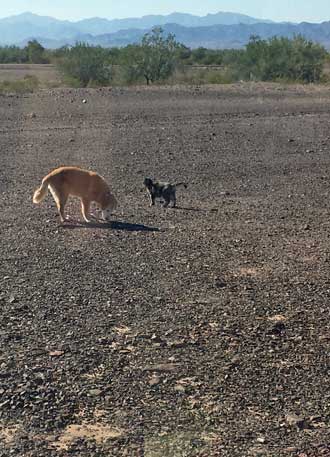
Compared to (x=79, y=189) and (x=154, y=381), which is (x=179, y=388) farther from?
(x=79, y=189)

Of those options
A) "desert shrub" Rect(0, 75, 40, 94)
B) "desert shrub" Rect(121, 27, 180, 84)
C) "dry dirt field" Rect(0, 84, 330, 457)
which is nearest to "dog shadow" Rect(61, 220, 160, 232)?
"dry dirt field" Rect(0, 84, 330, 457)

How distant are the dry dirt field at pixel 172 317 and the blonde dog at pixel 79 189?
34 cm

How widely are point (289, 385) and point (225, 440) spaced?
104 centimetres

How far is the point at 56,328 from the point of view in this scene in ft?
23.7

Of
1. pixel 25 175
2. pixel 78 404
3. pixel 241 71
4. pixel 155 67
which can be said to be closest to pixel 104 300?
pixel 78 404

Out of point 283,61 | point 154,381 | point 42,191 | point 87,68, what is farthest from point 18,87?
point 154,381

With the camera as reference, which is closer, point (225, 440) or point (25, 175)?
point (225, 440)

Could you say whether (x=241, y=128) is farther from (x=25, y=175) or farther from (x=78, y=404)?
(x=78, y=404)

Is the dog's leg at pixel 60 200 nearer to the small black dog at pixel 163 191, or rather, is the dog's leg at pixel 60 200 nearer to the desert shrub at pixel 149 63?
the small black dog at pixel 163 191

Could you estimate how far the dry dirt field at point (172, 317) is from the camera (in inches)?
A: 215

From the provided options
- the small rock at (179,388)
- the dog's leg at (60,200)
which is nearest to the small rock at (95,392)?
the small rock at (179,388)

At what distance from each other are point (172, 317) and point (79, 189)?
4666 mm

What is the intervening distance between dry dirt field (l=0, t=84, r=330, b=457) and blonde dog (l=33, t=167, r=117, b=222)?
339 mm

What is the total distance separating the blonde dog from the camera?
11758 mm
